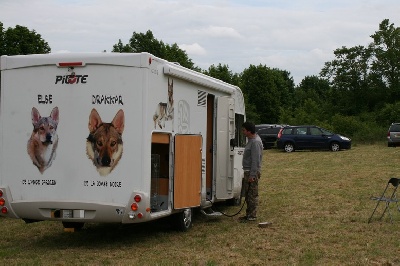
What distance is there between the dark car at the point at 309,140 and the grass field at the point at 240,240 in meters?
18.1

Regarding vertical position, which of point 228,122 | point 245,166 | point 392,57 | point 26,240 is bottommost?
point 26,240

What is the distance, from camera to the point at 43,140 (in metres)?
9.30

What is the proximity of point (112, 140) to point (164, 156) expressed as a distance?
1.42 metres

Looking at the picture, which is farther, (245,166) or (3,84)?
(245,166)

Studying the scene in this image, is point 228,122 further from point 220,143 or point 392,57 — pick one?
point 392,57

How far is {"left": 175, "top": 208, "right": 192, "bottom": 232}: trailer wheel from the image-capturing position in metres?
10.9

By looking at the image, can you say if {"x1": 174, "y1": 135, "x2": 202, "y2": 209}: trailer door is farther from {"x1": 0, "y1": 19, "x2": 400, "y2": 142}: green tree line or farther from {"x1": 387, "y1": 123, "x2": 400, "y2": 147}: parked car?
{"x1": 0, "y1": 19, "x2": 400, "y2": 142}: green tree line

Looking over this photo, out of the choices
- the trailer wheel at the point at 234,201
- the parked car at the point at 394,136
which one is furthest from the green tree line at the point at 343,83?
the trailer wheel at the point at 234,201

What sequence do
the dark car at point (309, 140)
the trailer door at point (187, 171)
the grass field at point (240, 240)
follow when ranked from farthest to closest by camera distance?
the dark car at point (309, 140), the trailer door at point (187, 171), the grass field at point (240, 240)

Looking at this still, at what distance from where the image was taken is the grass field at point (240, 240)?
8.74m

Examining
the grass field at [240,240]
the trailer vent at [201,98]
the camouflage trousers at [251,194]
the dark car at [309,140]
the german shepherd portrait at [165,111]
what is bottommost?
the grass field at [240,240]

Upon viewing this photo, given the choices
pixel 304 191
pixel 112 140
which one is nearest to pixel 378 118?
pixel 304 191

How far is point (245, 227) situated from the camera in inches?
457
